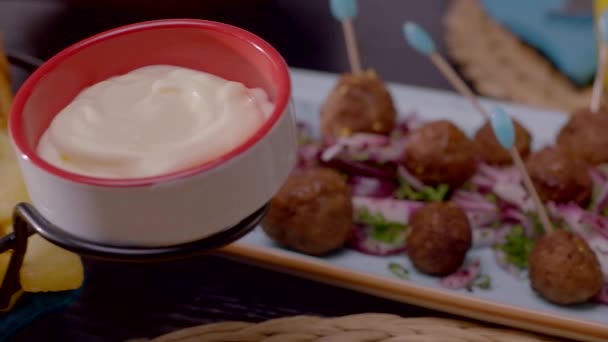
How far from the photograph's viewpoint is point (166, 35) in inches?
36.5

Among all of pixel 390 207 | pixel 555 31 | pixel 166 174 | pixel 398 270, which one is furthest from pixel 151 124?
pixel 555 31

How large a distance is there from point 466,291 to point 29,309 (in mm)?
746

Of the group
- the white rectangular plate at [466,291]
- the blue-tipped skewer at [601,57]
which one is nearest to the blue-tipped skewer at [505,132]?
the white rectangular plate at [466,291]

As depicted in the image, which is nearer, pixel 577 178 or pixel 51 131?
pixel 51 131

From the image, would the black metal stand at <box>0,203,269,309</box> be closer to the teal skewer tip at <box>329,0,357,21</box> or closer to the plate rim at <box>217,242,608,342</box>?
the plate rim at <box>217,242,608,342</box>

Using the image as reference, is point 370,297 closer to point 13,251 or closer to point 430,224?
point 430,224

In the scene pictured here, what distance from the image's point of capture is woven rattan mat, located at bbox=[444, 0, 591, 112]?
1976mm

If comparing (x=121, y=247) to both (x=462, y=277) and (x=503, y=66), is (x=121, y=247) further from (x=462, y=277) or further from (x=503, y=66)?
(x=503, y=66)

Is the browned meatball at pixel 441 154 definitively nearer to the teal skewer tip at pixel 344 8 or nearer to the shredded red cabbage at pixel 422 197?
the shredded red cabbage at pixel 422 197

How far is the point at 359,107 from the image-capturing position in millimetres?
1721

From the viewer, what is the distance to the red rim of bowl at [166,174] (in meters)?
0.73

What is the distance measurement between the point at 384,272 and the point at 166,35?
70 centimetres

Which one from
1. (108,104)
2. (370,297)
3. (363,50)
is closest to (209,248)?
(108,104)

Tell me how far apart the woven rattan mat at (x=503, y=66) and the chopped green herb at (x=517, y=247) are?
0.49 meters
